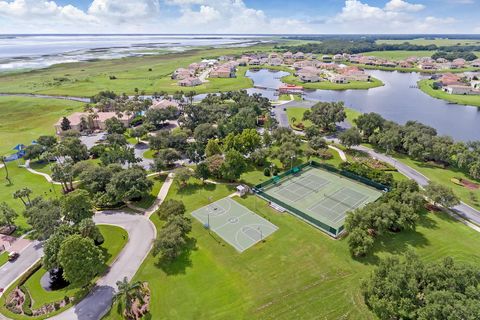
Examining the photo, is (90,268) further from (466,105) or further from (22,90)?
(22,90)

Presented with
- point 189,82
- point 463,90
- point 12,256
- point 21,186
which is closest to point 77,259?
point 12,256

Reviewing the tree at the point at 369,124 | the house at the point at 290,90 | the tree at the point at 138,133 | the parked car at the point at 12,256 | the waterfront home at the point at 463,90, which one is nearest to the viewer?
the parked car at the point at 12,256

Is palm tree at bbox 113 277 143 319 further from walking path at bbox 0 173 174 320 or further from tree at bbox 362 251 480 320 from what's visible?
tree at bbox 362 251 480 320

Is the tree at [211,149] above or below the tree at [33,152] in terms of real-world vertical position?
above

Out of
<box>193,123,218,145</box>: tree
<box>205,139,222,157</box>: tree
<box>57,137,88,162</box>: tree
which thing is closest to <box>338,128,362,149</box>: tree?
<box>205,139,222,157</box>: tree

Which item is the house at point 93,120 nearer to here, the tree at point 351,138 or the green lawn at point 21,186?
the green lawn at point 21,186

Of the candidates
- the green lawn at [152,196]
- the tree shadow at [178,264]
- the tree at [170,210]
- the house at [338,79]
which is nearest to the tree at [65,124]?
the green lawn at [152,196]

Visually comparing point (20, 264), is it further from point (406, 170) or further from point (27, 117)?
point (27, 117)
